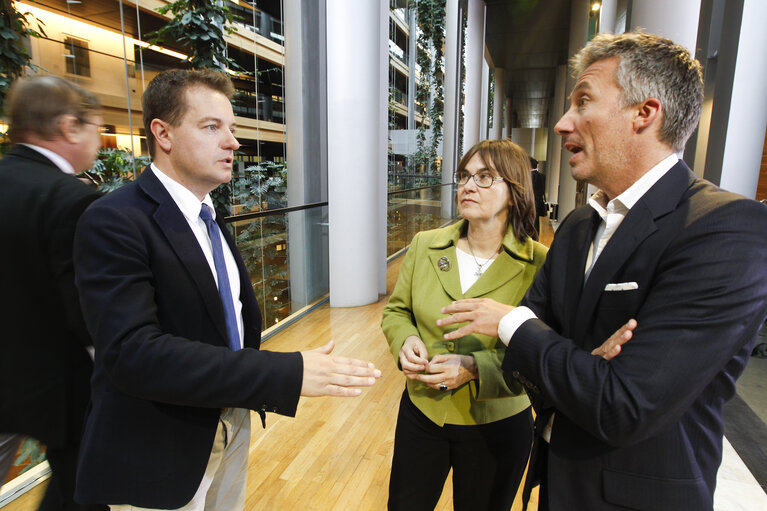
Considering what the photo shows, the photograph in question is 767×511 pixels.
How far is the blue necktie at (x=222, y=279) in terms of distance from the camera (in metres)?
1.21

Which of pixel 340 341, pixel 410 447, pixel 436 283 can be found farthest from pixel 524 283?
pixel 340 341

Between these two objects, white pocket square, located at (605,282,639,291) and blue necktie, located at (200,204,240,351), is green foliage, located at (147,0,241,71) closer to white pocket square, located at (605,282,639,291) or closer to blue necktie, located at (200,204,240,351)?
blue necktie, located at (200,204,240,351)

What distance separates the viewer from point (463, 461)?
5.12ft

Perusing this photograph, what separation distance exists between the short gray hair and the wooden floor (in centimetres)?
141

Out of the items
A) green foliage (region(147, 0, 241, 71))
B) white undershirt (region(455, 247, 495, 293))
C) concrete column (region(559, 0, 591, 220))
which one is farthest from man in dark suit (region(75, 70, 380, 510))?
concrete column (region(559, 0, 591, 220))

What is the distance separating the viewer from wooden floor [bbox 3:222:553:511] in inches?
92.0

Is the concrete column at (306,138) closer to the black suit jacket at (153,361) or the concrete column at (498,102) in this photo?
the black suit jacket at (153,361)

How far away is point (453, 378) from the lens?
138 centimetres

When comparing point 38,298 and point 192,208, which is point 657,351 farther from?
point 38,298

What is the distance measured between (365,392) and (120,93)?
3313 mm

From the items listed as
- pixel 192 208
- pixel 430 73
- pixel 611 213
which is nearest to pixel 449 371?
pixel 611 213

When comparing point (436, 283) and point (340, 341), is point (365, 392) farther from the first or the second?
point (436, 283)

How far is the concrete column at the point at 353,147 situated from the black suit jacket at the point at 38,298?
384cm

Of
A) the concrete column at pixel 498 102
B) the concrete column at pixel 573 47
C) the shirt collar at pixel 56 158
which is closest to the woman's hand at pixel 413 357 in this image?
the shirt collar at pixel 56 158
